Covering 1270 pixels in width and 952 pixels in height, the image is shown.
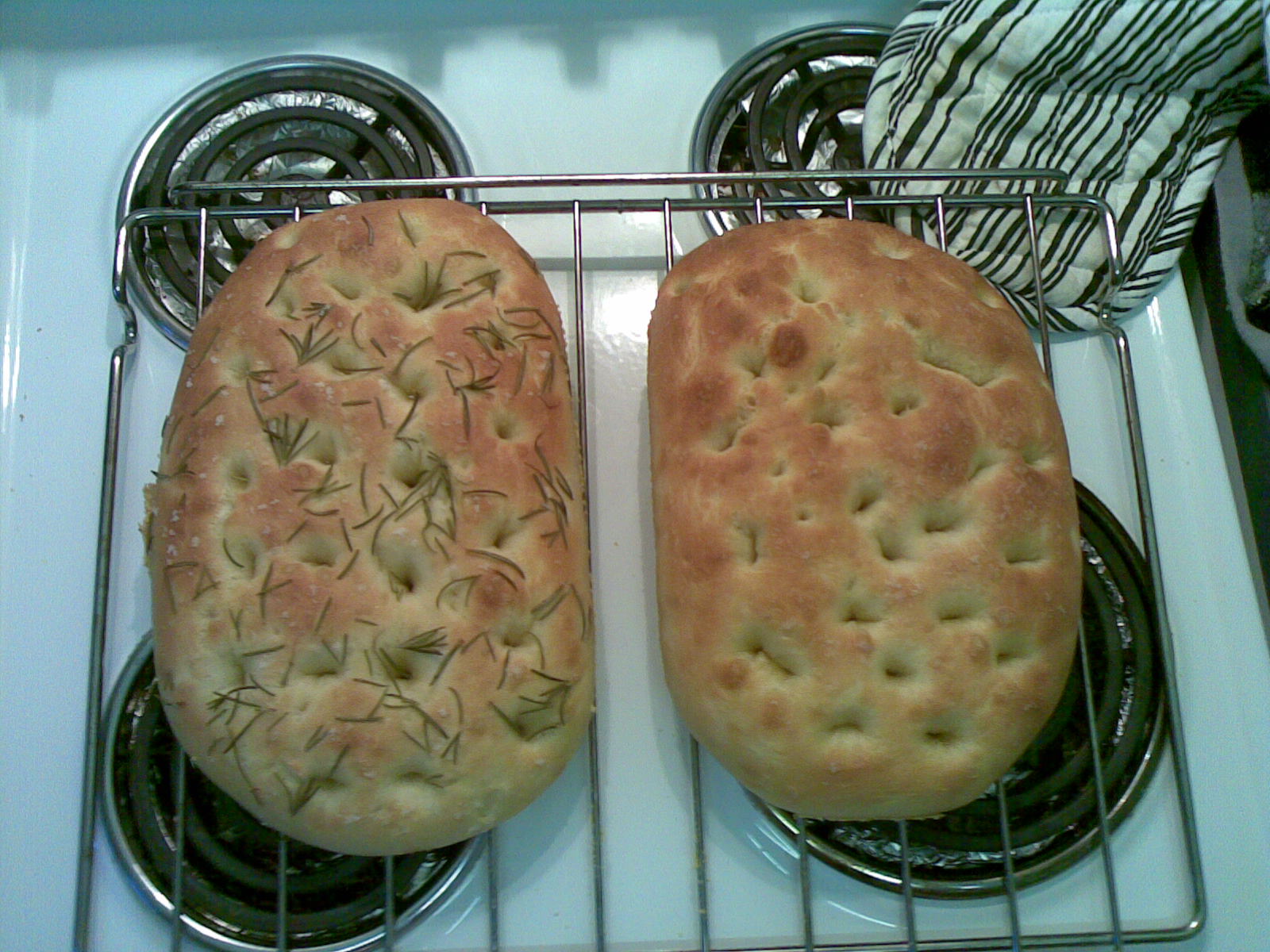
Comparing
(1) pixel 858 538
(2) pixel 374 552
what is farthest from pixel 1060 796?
(2) pixel 374 552

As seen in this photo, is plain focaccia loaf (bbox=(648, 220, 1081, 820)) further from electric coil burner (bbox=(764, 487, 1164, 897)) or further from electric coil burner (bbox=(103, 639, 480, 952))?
electric coil burner (bbox=(103, 639, 480, 952))

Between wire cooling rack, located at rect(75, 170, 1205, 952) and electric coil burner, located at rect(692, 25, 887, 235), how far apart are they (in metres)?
0.02

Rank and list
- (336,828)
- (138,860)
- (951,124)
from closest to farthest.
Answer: (336,828), (138,860), (951,124)

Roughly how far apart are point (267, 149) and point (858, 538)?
0.75m

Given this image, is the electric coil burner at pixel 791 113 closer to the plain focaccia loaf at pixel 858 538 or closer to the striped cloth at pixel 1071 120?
the striped cloth at pixel 1071 120

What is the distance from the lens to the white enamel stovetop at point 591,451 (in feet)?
2.72

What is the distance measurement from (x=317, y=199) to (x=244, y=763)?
1.95 feet

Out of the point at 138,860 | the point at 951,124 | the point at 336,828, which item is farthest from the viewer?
the point at 951,124

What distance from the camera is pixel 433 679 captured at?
72cm

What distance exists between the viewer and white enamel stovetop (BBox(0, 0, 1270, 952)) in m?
0.83

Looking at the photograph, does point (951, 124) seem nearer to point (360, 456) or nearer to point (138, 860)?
point (360, 456)

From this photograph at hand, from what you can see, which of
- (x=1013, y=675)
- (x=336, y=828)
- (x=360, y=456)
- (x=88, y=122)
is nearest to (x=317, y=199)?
(x=88, y=122)

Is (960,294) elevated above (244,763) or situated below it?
above

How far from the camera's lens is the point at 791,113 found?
1.03m
